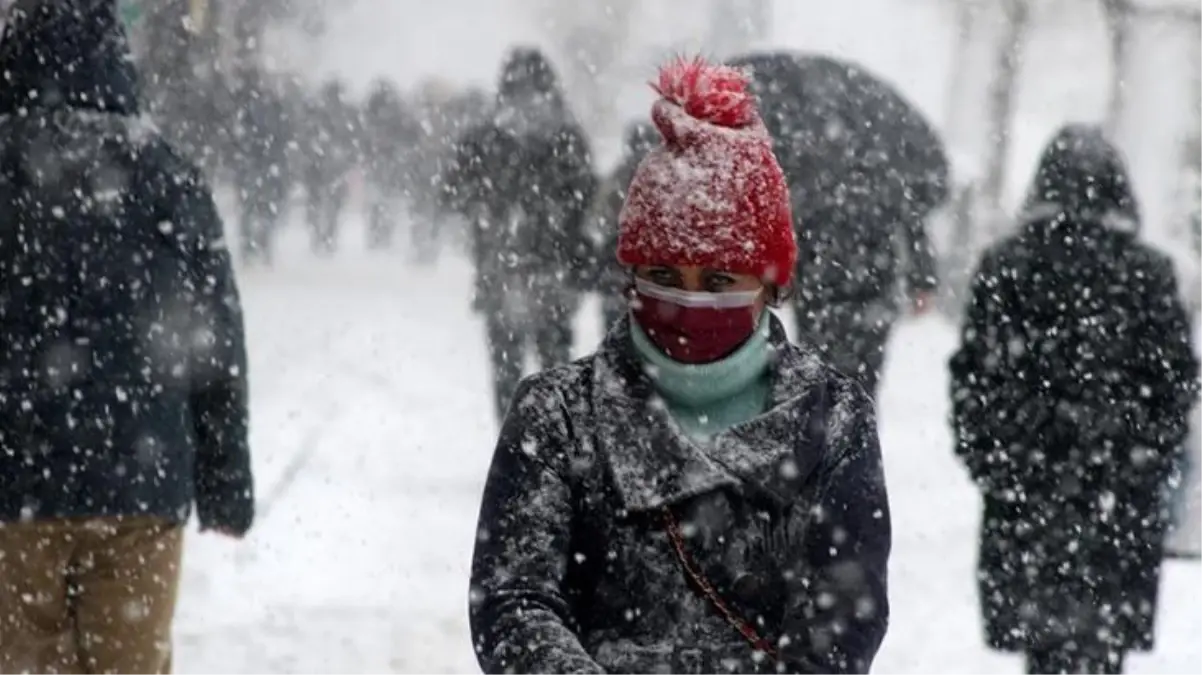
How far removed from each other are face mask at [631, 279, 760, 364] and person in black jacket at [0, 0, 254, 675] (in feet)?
5.36

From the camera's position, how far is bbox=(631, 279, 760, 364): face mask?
234cm

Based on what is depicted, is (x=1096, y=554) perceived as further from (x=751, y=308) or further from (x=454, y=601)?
(x=751, y=308)

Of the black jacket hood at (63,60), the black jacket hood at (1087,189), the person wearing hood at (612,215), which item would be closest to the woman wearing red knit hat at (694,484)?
the black jacket hood at (63,60)

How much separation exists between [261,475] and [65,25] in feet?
19.1

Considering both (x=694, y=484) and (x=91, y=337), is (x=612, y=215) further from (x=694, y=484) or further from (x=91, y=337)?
(x=694, y=484)

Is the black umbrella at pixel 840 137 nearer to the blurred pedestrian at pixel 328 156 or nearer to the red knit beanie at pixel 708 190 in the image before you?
the red knit beanie at pixel 708 190

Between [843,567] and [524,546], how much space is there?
15.3 inches

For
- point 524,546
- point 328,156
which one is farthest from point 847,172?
point 328,156

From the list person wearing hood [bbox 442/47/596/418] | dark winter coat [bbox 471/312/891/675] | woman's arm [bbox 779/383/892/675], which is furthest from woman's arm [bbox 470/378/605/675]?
person wearing hood [bbox 442/47/596/418]

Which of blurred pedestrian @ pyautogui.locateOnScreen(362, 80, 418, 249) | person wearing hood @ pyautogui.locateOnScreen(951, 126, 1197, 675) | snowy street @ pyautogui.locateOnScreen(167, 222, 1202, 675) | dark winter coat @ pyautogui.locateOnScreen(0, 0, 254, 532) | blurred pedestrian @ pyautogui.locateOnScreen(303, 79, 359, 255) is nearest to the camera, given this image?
dark winter coat @ pyautogui.locateOnScreen(0, 0, 254, 532)

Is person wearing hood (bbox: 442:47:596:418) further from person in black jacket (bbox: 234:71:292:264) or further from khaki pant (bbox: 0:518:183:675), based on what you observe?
person in black jacket (bbox: 234:71:292:264)

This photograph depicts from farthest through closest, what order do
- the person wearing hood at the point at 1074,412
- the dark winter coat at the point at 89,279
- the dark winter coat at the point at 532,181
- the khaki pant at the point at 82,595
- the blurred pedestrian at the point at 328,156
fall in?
the blurred pedestrian at the point at 328,156 < the dark winter coat at the point at 532,181 < the person wearing hood at the point at 1074,412 < the khaki pant at the point at 82,595 < the dark winter coat at the point at 89,279

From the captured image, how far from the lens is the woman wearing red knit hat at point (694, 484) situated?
90.9 inches

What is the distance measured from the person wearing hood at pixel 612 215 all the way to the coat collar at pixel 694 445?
208 inches
